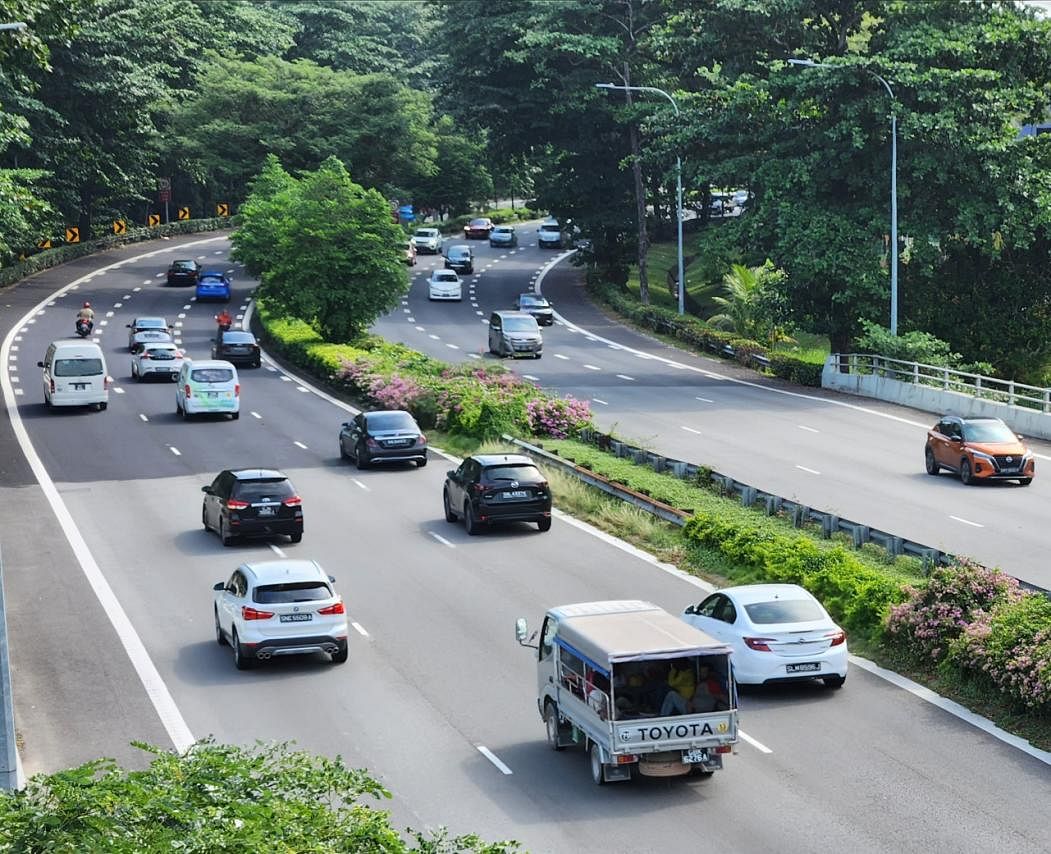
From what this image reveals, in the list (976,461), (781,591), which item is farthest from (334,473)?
(781,591)

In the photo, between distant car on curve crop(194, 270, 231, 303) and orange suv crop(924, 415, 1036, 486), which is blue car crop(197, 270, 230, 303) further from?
orange suv crop(924, 415, 1036, 486)

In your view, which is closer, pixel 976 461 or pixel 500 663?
pixel 500 663

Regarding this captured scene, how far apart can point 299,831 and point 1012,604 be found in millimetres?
14059

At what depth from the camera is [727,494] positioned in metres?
34.2

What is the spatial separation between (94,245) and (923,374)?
227 ft

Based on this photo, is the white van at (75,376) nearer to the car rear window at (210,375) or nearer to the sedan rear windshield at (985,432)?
the car rear window at (210,375)

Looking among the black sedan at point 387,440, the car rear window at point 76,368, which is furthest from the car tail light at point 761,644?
the car rear window at point 76,368

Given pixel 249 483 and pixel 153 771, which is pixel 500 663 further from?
pixel 153 771

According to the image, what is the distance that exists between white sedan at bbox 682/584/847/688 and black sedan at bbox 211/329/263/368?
42.7 meters

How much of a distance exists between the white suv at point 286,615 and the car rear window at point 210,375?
1043 inches

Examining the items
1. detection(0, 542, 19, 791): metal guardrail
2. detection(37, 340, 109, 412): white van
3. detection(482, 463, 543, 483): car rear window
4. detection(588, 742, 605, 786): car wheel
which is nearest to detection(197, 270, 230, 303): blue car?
detection(37, 340, 109, 412): white van

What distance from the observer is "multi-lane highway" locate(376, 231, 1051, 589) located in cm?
3275

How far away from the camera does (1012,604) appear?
22406mm

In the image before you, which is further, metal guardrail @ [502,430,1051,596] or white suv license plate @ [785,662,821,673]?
metal guardrail @ [502,430,1051,596]
